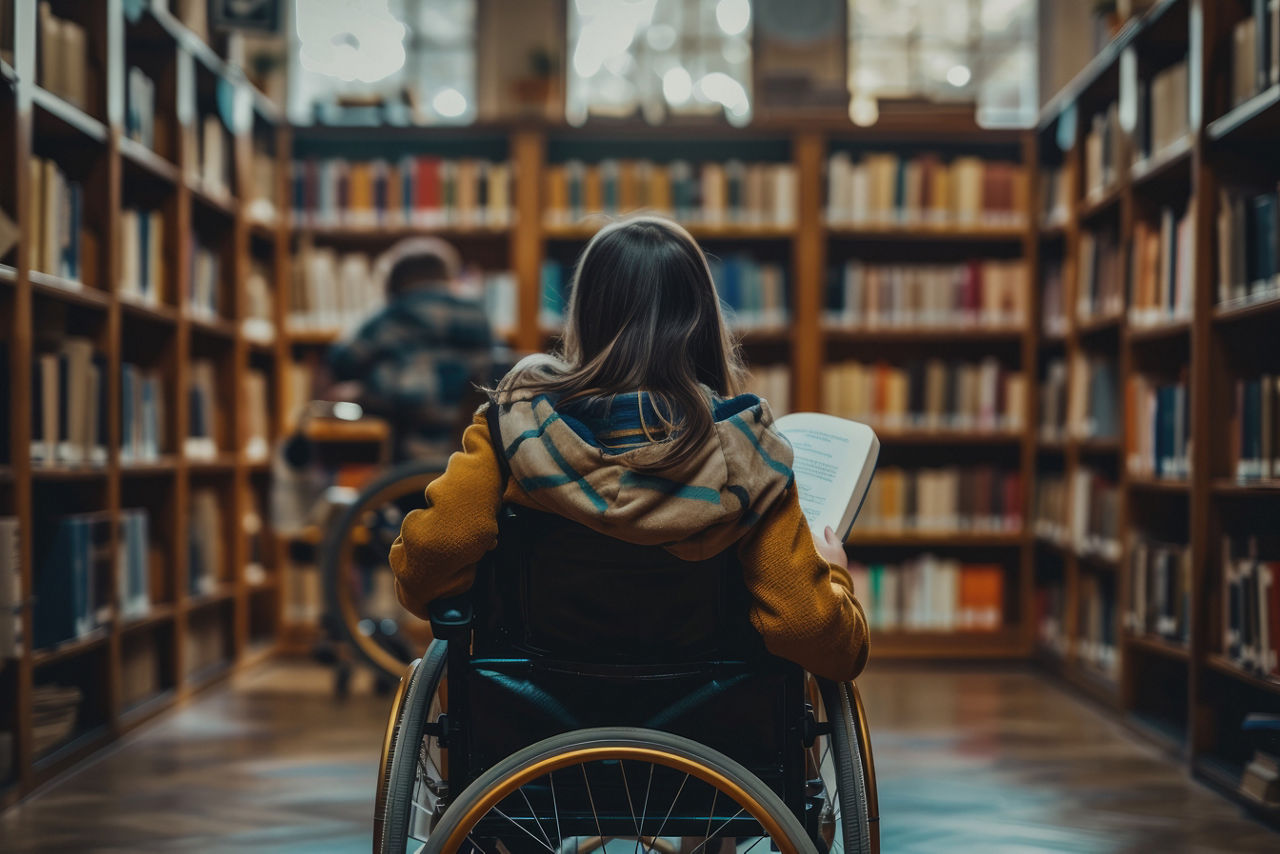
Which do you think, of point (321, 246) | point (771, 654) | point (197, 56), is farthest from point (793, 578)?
point (321, 246)

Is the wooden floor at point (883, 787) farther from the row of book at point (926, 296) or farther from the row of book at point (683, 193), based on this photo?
the row of book at point (683, 193)

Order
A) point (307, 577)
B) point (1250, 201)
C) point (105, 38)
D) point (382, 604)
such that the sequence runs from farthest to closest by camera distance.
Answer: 1. point (307, 577)
2. point (382, 604)
3. point (105, 38)
4. point (1250, 201)

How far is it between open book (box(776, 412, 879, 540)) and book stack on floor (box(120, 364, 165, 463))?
7.62ft

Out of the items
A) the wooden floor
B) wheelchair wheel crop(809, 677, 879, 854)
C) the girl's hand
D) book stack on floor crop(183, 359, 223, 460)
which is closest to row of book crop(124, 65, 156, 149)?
book stack on floor crop(183, 359, 223, 460)

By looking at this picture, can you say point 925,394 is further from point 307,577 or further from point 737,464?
point 737,464

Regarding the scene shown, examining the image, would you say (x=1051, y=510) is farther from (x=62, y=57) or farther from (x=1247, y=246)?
(x=62, y=57)

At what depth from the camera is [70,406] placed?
2932mm

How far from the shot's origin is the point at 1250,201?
9.18ft

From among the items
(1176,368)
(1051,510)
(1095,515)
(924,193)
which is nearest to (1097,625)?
(1095,515)

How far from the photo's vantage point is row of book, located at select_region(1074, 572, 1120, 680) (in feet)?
12.6

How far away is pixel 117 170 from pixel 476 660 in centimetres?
235

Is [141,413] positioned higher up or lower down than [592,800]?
higher up

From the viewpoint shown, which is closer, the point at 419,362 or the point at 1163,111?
the point at 1163,111

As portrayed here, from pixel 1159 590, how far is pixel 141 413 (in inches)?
113
